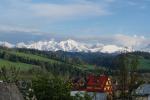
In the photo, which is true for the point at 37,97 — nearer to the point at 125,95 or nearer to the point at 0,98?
the point at 125,95

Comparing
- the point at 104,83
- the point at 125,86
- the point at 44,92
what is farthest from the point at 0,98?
the point at 104,83

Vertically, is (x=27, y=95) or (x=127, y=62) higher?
(x=127, y=62)

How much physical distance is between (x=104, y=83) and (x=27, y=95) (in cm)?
5946

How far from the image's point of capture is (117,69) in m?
57.7

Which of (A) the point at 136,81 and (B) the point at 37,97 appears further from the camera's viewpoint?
(A) the point at 136,81

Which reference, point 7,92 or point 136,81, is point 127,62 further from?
point 7,92

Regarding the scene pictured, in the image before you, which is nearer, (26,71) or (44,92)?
(44,92)

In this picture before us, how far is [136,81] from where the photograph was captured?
58.2m

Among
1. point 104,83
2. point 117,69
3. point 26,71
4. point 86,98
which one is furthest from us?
point 26,71

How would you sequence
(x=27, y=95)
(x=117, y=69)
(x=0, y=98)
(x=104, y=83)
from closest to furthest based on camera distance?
1. (x=0, y=98)
2. (x=27, y=95)
3. (x=117, y=69)
4. (x=104, y=83)

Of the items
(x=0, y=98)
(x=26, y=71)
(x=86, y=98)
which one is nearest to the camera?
(x=0, y=98)

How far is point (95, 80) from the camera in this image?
114m

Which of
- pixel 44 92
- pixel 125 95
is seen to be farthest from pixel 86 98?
pixel 125 95

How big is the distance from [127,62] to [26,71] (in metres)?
141
